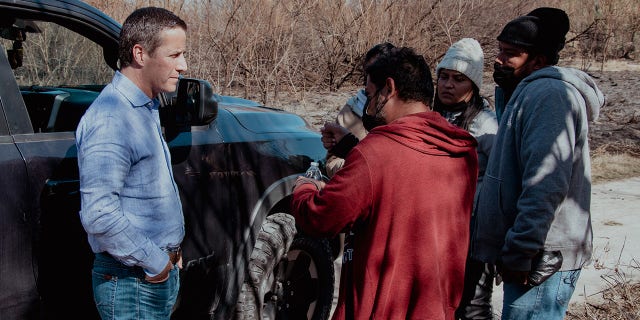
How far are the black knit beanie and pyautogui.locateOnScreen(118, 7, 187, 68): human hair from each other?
140cm

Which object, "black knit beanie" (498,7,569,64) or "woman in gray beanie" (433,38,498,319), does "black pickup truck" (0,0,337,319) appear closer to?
"woman in gray beanie" (433,38,498,319)

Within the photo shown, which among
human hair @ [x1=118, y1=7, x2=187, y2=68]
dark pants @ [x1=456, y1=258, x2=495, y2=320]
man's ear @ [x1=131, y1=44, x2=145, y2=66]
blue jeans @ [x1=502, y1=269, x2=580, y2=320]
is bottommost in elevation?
dark pants @ [x1=456, y1=258, x2=495, y2=320]

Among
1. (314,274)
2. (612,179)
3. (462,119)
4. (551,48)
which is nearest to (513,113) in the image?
(551,48)

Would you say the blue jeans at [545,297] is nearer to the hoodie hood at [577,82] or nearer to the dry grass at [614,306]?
the hoodie hood at [577,82]

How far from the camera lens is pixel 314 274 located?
4113mm

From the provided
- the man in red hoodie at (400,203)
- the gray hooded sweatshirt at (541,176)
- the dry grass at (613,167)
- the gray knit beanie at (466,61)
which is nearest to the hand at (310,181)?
the man in red hoodie at (400,203)

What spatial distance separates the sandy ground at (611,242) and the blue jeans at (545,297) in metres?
1.78

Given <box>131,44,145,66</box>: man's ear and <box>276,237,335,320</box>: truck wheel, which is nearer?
<box>131,44,145,66</box>: man's ear

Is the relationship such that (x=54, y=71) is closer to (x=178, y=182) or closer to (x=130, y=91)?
(x=178, y=182)

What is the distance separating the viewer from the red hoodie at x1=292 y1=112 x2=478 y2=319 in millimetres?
2137

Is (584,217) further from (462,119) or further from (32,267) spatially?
(32,267)

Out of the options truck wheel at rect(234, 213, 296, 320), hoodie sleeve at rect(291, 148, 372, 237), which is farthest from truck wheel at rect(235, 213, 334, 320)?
hoodie sleeve at rect(291, 148, 372, 237)

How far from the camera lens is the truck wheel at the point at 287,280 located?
12.0ft

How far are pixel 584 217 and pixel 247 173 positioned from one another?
1.70m
